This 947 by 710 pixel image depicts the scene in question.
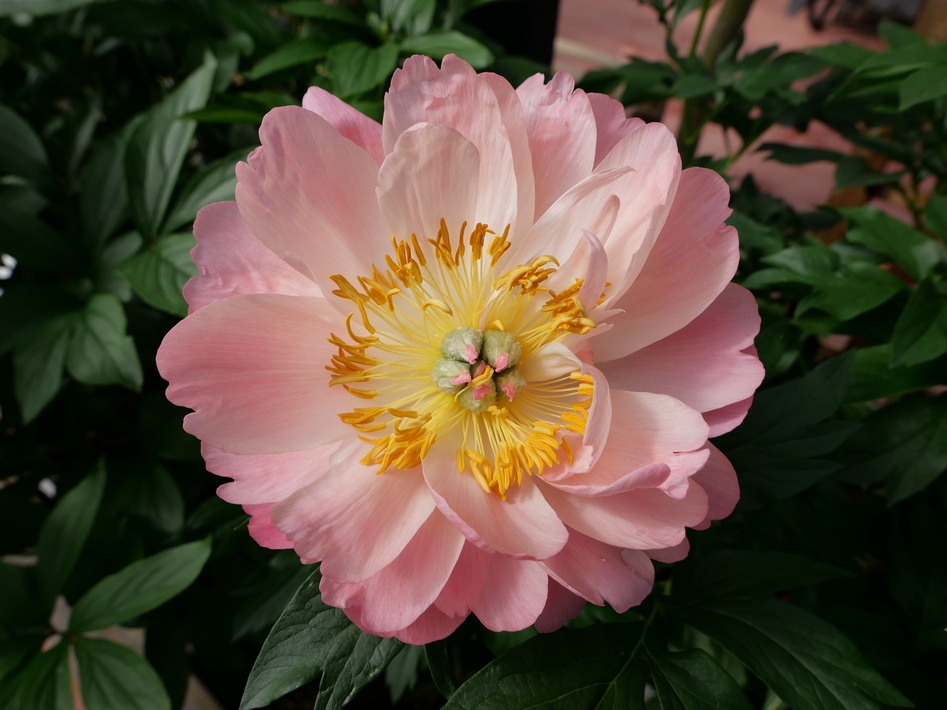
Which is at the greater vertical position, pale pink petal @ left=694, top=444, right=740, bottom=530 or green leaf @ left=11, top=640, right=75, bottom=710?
pale pink petal @ left=694, top=444, right=740, bottom=530

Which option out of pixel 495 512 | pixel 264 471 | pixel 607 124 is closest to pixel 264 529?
pixel 264 471

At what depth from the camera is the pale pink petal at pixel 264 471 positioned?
0.45m

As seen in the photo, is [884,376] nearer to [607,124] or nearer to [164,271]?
[607,124]

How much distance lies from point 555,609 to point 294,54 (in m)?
0.63

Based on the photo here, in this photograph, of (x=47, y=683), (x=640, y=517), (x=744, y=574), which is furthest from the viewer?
(x=47, y=683)

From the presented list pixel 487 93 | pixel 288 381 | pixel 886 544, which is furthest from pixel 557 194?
pixel 886 544

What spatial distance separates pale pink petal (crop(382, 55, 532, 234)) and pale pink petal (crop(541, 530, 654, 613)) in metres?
0.24

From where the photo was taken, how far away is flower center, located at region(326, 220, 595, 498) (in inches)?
18.6

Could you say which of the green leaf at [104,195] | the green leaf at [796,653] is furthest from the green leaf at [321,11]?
the green leaf at [796,653]

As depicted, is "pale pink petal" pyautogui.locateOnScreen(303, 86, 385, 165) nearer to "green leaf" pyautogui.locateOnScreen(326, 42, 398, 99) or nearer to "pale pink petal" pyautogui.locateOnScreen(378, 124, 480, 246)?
"pale pink petal" pyautogui.locateOnScreen(378, 124, 480, 246)

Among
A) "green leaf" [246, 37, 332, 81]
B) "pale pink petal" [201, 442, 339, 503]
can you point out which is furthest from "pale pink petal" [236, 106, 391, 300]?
"green leaf" [246, 37, 332, 81]

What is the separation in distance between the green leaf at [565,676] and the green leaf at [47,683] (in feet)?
1.46

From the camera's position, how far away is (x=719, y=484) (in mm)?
463

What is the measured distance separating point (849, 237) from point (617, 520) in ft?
1.65
